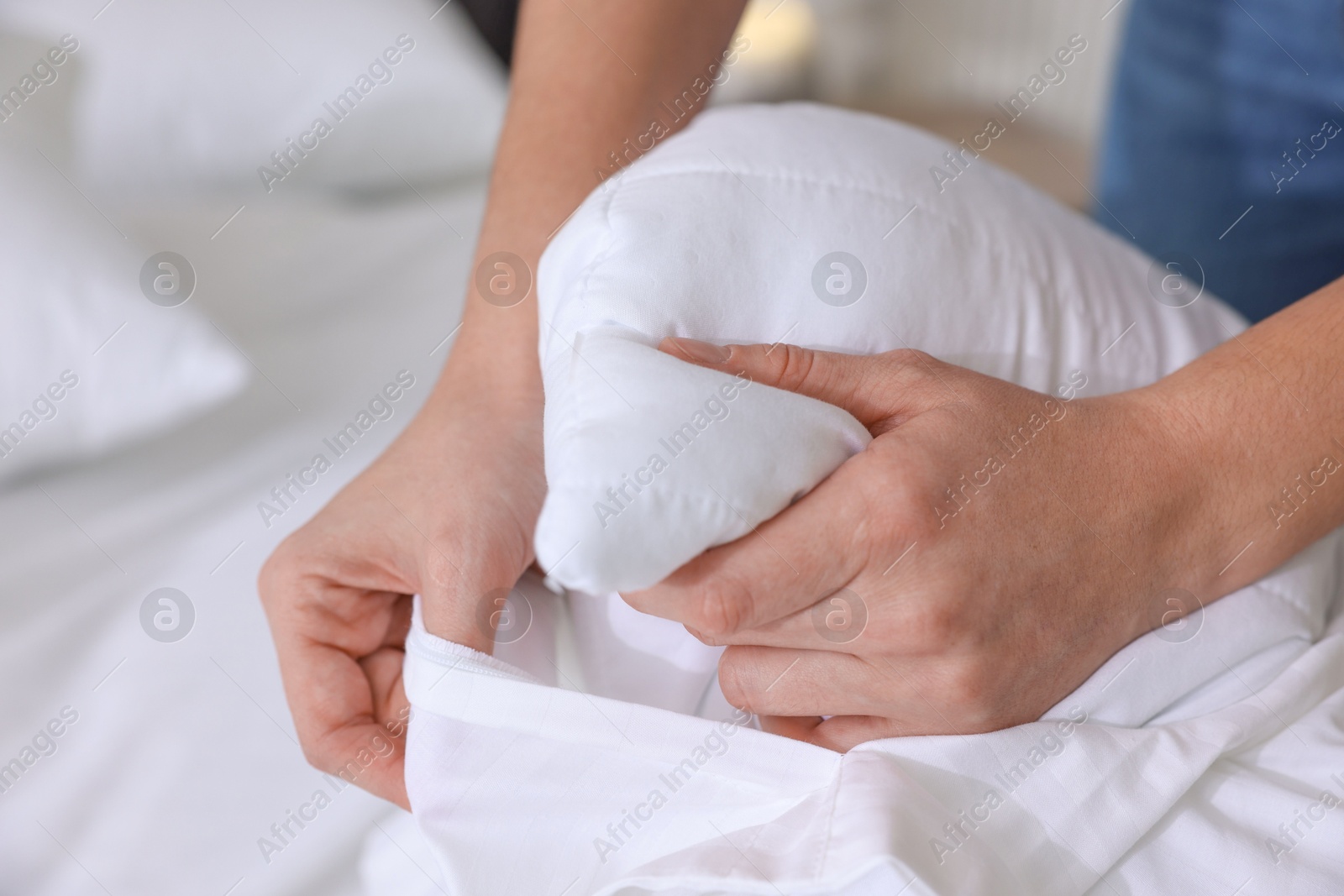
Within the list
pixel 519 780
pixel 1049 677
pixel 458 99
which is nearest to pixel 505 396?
pixel 519 780

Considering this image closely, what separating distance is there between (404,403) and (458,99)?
0.54 m

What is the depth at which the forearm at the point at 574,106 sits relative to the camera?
790 millimetres

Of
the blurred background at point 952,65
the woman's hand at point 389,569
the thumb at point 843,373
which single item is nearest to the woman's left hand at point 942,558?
the thumb at point 843,373

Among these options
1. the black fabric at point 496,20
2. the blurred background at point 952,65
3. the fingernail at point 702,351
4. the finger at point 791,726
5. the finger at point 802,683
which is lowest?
the blurred background at point 952,65

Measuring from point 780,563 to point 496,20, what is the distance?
1.40 meters

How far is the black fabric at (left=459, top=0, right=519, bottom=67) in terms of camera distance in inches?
60.9

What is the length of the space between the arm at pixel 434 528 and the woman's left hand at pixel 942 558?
0.17 m

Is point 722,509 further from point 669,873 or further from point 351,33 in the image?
point 351,33

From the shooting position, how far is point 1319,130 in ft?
3.24

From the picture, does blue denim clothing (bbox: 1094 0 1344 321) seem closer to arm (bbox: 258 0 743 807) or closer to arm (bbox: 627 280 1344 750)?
arm (bbox: 627 280 1344 750)

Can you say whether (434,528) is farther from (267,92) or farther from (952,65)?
(952,65)

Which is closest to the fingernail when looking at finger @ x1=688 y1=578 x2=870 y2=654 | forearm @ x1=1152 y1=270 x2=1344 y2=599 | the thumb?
Answer: the thumb

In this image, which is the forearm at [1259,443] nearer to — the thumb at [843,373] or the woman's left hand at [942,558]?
the woman's left hand at [942,558]

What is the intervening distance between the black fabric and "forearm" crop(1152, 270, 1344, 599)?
1284 mm
